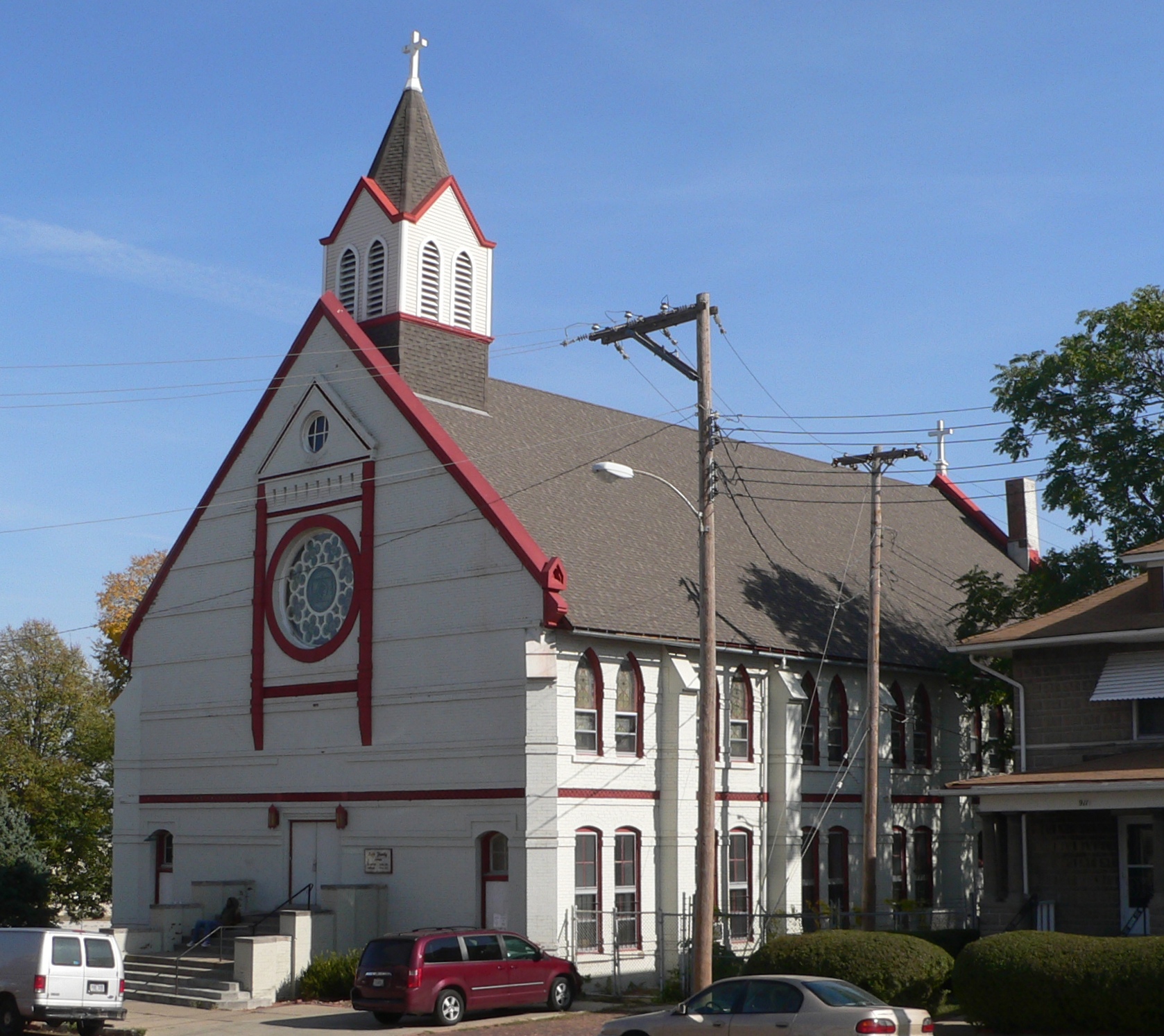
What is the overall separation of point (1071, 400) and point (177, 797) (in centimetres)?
2376

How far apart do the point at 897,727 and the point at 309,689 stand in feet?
49.8

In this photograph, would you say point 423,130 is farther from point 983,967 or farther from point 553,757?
point 983,967

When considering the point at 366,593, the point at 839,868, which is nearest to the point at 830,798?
the point at 839,868

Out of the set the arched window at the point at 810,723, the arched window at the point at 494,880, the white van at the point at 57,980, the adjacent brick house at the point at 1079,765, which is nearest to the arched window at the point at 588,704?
the arched window at the point at 494,880

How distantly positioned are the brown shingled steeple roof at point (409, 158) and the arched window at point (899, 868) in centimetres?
1990

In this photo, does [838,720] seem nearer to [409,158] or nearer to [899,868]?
[899,868]

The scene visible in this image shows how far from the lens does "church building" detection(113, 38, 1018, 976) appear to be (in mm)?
30578

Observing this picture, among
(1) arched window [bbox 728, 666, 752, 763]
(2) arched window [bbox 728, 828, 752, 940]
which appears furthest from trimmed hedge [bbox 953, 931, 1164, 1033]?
(1) arched window [bbox 728, 666, 752, 763]

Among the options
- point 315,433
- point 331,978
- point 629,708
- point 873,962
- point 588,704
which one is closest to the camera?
point 873,962

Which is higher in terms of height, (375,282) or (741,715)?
(375,282)

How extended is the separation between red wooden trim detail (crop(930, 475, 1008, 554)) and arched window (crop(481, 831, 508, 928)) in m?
25.8

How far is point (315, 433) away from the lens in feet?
117

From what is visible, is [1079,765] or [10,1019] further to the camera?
[1079,765]

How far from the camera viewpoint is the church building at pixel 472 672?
30578 mm
